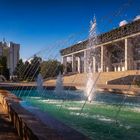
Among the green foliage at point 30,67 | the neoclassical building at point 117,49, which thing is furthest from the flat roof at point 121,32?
the green foliage at point 30,67

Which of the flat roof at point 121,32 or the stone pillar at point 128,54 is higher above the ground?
the flat roof at point 121,32

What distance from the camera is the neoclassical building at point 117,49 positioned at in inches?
2008

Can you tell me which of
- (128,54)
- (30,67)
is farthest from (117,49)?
(30,67)

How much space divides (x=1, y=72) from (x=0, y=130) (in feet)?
182

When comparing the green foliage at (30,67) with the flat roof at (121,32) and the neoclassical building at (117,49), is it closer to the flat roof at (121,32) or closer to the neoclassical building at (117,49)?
the neoclassical building at (117,49)

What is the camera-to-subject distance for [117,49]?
64.1 m

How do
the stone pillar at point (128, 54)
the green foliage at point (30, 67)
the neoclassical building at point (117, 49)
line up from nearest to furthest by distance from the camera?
the neoclassical building at point (117, 49) → the stone pillar at point (128, 54) → the green foliage at point (30, 67)

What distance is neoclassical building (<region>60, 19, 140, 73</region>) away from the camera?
167 ft

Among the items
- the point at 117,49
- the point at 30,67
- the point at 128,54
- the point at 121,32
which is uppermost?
the point at 121,32

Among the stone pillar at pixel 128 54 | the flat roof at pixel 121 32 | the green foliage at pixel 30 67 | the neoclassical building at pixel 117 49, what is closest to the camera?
the flat roof at pixel 121 32

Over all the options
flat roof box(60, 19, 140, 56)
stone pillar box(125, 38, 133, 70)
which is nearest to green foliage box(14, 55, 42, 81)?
flat roof box(60, 19, 140, 56)

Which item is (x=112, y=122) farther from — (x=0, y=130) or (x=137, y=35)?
(x=137, y=35)

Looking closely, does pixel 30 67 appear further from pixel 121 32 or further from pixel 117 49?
pixel 121 32

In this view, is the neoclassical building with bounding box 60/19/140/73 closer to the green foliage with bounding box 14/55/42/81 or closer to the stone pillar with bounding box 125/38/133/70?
the stone pillar with bounding box 125/38/133/70
